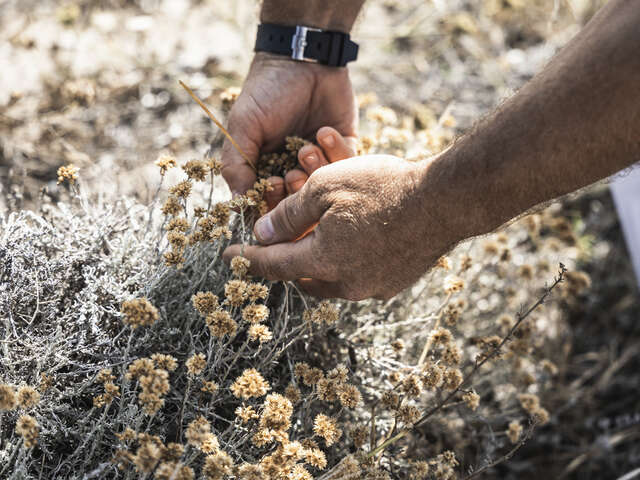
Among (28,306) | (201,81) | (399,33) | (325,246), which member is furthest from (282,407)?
(399,33)

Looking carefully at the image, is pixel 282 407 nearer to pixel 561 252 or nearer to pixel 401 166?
pixel 401 166

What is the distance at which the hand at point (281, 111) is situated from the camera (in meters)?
1.99

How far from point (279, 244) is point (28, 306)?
80 cm

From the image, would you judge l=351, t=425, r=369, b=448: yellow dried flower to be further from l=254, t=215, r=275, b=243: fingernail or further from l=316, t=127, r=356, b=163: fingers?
l=316, t=127, r=356, b=163: fingers

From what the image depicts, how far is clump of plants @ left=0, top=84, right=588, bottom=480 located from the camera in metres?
1.36

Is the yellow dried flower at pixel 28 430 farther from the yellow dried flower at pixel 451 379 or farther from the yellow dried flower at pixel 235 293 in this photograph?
the yellow dried flower at pixel 451 379

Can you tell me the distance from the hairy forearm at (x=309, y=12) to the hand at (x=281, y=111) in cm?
16

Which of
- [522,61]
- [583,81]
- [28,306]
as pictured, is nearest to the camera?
[583,81]

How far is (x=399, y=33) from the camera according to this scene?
12.5 feet

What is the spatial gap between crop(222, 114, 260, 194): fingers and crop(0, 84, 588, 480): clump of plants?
0.23ft

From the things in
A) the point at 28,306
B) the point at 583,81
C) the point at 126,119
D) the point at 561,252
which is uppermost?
the point at 583,81

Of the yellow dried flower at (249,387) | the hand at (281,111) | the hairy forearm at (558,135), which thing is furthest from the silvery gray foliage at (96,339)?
the hairy forearm at (558,135)

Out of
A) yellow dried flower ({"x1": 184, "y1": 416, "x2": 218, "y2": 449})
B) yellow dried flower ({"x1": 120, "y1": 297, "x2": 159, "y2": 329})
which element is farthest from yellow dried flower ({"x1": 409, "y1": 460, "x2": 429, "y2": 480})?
yellow dried flower ({"x1": 120, "y1": 297, "x2": 159, "y2": 329})

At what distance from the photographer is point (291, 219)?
1.68 metres
